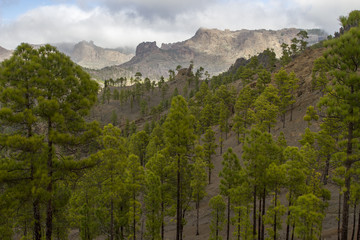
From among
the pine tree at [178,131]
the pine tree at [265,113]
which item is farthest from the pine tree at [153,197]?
the pine tree at [265,113]

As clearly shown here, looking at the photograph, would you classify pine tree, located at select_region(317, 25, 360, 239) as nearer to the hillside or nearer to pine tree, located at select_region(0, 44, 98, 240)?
pine tree, located at select_region(0, 44, 98, 240)

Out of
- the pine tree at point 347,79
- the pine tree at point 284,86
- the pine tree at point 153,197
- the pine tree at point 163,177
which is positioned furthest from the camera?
the pine tree at point 284,86

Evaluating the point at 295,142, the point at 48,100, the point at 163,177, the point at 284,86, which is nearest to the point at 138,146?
the point at 163,177

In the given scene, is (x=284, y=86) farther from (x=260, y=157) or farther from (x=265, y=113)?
(x=260, y=157)

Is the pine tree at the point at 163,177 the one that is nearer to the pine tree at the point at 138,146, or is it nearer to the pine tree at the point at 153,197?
the pine tree at the point at 153,197

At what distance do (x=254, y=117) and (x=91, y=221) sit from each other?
33.1m

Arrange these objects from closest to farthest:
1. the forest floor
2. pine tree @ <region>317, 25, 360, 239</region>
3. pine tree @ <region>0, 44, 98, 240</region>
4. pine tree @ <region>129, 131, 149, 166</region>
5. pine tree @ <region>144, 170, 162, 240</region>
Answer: pine tree @ <region>0, 44, 98, 240</region>, pine tree @ <region>317, 25, 360, 239</region>, pine tree @ <region>144, 170, 162, 240</region>, the forest floor, pine tree @ <region>129, 131, 149, 166</region>

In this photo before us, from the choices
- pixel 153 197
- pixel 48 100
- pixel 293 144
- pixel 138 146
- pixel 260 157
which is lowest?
pixel 138 146

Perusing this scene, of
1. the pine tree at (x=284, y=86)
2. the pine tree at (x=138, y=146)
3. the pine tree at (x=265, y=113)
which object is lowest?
the pine tree at (x=138, y=146)

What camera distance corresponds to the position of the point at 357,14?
12445mm

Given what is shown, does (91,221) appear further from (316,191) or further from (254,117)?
(254,117)

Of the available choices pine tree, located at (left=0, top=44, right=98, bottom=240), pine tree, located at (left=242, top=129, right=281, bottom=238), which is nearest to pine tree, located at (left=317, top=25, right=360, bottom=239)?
pine tree, located at (left=242, top=129, right=281, bottom=238)

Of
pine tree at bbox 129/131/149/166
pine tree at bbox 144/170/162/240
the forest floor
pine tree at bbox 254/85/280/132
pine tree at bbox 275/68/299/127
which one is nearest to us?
pine tree at bbox 144/170/162/240

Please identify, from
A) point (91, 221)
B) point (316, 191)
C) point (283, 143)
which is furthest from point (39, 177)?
point (283, 143)
